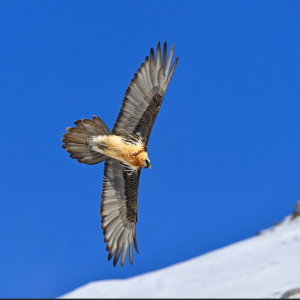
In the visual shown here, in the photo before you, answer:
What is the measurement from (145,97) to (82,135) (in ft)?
5.05

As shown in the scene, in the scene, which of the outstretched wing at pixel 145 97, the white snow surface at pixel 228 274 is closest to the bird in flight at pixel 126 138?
the outstretched wing at pixel 145 97

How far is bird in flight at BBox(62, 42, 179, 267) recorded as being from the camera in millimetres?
15672

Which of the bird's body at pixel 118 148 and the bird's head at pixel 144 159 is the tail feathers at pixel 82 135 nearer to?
the bird's body at pixel 118 148

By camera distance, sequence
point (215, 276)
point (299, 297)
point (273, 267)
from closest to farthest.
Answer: point (299, 297)
point (273, 267)
point (215, 276)

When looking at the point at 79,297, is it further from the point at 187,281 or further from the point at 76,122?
the point at 76,122

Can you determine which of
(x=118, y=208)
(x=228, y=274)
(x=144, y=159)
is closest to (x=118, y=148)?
(x=144, y=159)

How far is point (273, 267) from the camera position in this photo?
50.7 metres

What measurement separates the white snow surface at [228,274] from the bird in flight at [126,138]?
28.3m

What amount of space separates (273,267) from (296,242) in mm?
6566

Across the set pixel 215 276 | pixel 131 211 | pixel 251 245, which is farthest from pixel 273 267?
pixel 131 211

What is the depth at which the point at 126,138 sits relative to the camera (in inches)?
626

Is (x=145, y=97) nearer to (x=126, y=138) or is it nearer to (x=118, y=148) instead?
(x=126, y=138)

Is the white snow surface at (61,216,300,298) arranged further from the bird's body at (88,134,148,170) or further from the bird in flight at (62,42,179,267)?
the bird's body at (88,134,148,170)

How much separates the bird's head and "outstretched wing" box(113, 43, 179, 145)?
17.8 inches
